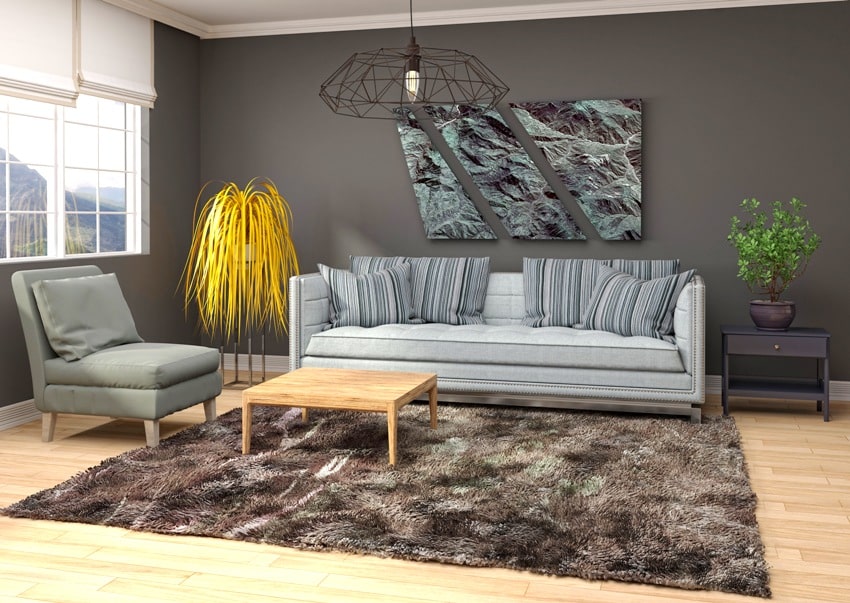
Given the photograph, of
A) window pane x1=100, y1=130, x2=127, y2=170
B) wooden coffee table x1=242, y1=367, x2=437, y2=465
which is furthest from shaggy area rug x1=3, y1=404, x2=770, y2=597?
window pane x1=100, y1=130, x2=127, y2=170

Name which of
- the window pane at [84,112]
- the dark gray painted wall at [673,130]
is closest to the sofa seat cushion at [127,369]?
the window pane at [84,112]

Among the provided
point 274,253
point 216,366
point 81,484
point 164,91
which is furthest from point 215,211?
point 81,484

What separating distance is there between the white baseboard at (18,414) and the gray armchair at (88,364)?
50 centimetres

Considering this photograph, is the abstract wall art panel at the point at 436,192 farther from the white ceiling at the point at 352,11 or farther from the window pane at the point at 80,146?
the window pane at the point at 80,146

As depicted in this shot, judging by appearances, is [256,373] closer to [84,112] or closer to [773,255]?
[84,112]

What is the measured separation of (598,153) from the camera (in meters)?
6.26

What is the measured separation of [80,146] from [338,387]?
9.04 ft

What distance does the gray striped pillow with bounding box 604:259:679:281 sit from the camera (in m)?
5.94

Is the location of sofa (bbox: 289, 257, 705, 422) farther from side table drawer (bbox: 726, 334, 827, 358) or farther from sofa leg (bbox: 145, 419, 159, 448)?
sofa leg (bbox: 145, 419, 159, 448)

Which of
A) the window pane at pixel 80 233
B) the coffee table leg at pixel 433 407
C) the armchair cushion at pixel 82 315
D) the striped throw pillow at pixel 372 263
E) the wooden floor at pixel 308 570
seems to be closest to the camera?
the wooden floor at pixel 308 570

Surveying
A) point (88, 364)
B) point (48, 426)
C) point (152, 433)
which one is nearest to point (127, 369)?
point (88, 364)

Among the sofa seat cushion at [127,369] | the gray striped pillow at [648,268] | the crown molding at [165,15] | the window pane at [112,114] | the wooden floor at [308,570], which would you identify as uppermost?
the crown molding at [165,15]

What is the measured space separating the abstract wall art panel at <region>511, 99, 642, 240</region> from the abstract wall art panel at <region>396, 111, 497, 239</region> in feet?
2.20

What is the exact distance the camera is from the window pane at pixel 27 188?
540cm
